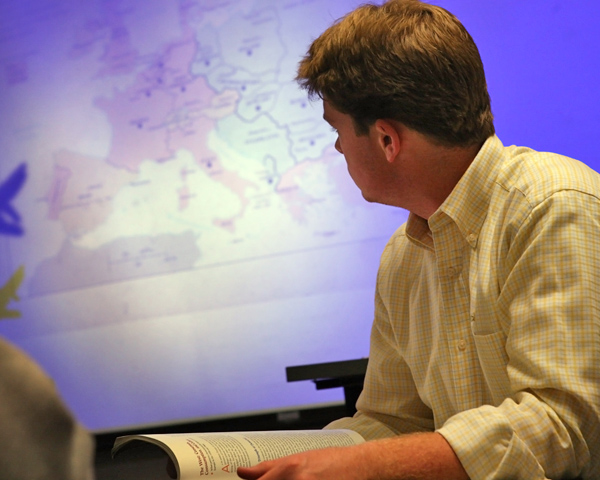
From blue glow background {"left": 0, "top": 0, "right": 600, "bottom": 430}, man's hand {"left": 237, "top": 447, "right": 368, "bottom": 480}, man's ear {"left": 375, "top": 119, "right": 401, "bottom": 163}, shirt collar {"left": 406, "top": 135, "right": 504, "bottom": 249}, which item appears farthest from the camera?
blue glow background {"left": 0, "top": 0, "right": 600, "bottom": 430}

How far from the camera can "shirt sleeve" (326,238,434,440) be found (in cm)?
120

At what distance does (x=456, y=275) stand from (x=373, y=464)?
1.24ft

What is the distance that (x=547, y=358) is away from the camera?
32.9 inches

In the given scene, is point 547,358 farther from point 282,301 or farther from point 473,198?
point 282,301

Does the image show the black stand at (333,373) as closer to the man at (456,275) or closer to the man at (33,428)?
the man at (456,275)

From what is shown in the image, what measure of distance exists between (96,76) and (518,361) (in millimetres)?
2296

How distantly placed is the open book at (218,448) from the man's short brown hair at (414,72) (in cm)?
56

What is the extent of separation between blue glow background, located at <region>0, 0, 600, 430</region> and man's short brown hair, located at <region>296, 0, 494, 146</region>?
1.13 metres

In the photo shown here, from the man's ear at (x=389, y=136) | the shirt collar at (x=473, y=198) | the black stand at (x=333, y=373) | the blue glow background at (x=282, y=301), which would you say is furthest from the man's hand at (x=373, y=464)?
the blue glow background at (x=282, y=301)

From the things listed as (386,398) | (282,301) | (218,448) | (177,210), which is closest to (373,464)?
(218,448)

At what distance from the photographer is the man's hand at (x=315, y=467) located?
76 centimetres

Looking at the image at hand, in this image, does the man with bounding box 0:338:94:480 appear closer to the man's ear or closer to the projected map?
the man's ear

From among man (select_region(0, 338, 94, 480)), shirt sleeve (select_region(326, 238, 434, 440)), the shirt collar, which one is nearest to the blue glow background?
shirt sleeve (select_region(326, 238, 434, 440))

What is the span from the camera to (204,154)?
8.30 feet
